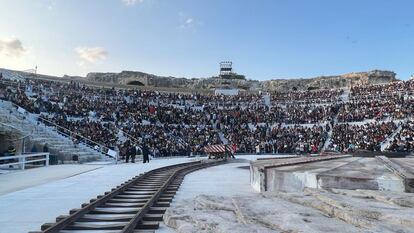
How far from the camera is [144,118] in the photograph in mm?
49125

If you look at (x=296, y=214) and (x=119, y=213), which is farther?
(x=119, y=213)

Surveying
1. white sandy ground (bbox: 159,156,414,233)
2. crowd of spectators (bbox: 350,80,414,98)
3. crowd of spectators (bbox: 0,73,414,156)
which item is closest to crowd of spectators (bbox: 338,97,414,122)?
crowd of spectators (bbox: 0,73,414,156)

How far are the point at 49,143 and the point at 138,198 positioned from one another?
1904 cm

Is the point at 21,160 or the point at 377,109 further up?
the point at 377,109

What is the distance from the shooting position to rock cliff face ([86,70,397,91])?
294ft

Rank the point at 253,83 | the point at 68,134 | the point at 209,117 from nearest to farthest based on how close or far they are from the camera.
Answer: the point at 68,134
the point at 209,117
the point at 253,83

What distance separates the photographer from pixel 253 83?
98.2m

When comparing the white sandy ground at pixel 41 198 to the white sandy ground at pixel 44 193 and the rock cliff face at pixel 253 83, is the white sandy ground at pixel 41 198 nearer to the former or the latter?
the white sandy ground at pixel 44 193

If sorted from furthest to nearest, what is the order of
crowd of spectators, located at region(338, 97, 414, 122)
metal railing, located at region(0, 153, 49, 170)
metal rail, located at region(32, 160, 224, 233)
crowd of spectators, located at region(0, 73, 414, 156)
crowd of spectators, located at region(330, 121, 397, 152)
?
crowd of spectators, located at region(338, 97, 414, 122) < crowd of spectators, located at region(330, 121, 397, 152) < crowd of spectators, located at region(0, 73, 414, 156) < metal railing, located at region(0, 153, 49, 170) < metal rail, located at region(32, 160, 224, 233)

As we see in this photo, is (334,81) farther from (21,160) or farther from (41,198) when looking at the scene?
(41,198)

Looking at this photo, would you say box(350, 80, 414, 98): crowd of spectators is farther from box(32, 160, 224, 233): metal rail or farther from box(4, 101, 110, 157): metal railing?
box(32, 160, 224, 233): metal rail

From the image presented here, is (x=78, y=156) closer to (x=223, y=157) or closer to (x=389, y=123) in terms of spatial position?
(x=223, y=157)

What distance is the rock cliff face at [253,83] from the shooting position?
89.5 m

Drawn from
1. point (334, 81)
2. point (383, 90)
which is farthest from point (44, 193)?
point (334, 81)
